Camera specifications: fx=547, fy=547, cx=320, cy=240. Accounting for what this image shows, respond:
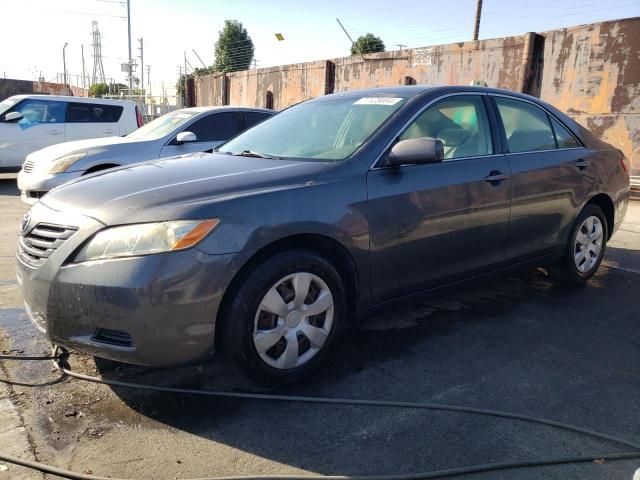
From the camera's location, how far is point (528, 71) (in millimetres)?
11359

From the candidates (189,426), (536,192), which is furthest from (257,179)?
(536,192)

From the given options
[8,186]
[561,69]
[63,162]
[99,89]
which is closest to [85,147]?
[63,162]

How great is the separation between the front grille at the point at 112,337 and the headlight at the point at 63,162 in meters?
5.11

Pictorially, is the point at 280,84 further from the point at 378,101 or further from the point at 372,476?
the point at 372,476

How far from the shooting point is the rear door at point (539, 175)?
4.01 meters

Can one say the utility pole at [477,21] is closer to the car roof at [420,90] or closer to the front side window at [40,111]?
the front side window at [40,111]

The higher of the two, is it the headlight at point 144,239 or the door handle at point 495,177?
the door handle at point 495,177

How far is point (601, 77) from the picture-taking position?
1031 cm

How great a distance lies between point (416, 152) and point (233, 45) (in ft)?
174

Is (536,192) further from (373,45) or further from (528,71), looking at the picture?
(373,45)

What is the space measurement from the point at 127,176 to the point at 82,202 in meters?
0.42

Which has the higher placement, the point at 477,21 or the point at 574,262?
the point at 477,21

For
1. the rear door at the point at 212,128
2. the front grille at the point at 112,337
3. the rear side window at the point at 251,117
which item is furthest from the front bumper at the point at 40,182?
the front grille at the point at 112,337

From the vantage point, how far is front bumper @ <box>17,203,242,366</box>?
2471 millimetres
